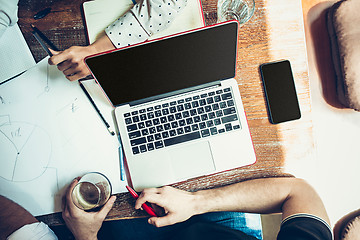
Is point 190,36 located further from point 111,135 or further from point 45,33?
point 45,33

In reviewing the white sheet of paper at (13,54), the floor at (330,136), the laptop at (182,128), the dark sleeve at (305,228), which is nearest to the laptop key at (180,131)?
the laptop at (182,128)

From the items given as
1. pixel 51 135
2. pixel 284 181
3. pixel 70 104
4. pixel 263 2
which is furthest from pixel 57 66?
pixel 284 181

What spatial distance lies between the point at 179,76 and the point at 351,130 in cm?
89

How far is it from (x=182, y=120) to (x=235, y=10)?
1.39 ft

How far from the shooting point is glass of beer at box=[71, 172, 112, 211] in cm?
73

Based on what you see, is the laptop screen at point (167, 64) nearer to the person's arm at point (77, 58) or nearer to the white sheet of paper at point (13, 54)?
the person's arm at point (77, 58)

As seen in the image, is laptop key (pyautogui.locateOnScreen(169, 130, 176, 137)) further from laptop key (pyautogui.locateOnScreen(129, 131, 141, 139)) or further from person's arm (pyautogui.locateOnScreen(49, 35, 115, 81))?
person's arm (pyautogui.locateOnScreen(49, 35, 115, 81))

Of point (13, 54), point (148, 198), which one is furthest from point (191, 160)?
point (13, 54)

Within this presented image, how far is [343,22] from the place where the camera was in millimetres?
849

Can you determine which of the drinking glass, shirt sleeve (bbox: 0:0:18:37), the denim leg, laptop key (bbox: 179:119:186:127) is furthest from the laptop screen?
the denim leg

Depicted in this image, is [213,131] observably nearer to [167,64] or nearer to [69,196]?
[167,64]

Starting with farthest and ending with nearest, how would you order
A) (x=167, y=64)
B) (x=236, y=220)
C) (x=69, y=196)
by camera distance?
(x=236, y=220) < (x=69, y=196) < (x=167, y=64)

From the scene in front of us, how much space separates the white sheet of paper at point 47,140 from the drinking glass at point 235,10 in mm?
555

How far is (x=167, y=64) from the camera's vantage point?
2.03ft
